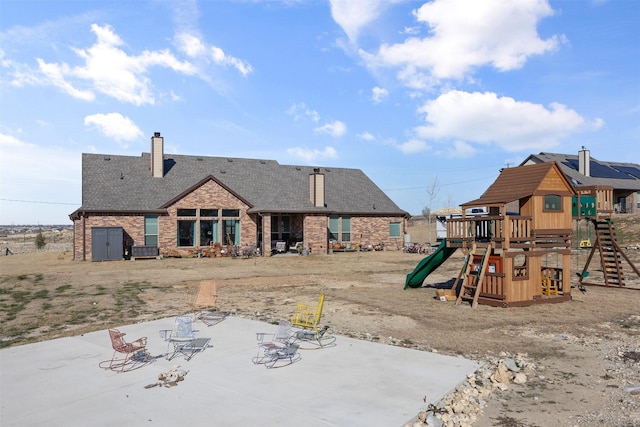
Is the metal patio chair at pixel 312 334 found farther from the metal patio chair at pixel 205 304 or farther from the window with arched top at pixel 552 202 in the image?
the window with arched top at pixel 552 202

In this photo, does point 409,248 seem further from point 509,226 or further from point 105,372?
point 105,372

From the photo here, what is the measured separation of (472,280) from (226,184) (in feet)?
79.5

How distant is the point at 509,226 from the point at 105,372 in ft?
40.7

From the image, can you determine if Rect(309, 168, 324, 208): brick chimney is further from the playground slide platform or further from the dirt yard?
the playground slide platform

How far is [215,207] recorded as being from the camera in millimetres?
33500

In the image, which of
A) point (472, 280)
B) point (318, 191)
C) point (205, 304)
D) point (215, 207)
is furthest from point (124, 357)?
point (318, 191)

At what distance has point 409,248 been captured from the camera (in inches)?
1474

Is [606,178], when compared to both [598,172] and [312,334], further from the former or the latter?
[312,334]

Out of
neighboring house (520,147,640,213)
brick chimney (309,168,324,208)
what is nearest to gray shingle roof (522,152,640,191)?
neighboring house (520,147,640,213)

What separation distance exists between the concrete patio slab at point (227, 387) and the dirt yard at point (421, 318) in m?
0.77

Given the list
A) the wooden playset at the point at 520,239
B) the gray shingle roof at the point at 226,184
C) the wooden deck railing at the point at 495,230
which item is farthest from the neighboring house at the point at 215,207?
the wooden playset at the point at 520,239

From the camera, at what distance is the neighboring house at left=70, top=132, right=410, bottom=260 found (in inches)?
1210

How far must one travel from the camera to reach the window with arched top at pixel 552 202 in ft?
52.5

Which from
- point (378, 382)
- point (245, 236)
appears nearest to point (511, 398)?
point (378, 382)
